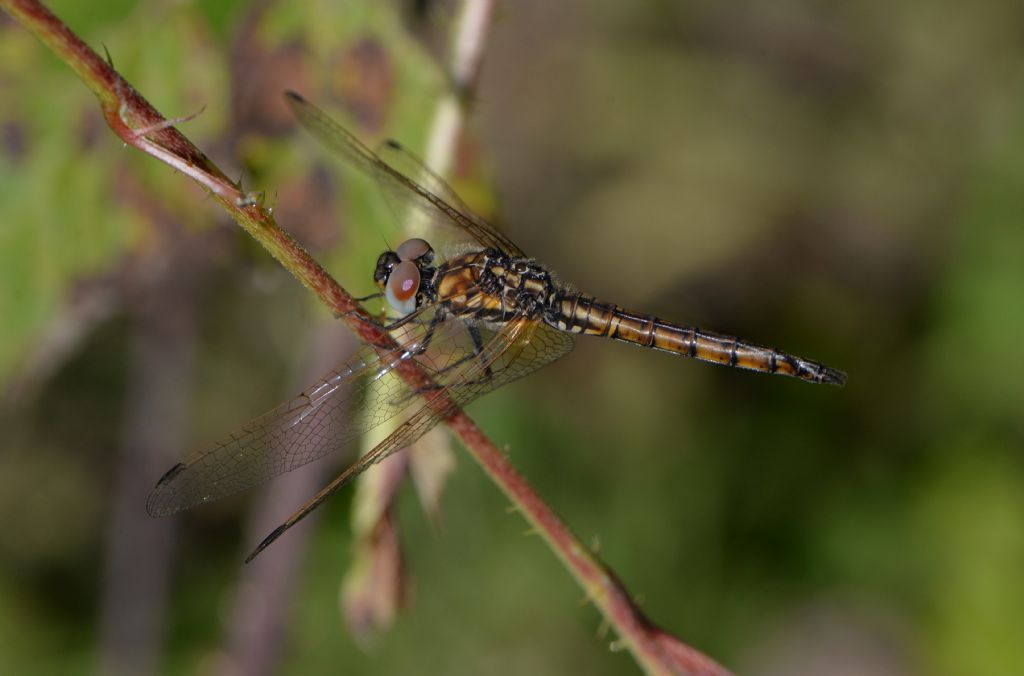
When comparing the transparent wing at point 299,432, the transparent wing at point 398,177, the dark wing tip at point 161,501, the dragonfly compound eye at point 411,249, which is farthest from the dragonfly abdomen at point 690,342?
the dark wing tip at point 161,501

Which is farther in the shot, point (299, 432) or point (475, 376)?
point (475, 376)

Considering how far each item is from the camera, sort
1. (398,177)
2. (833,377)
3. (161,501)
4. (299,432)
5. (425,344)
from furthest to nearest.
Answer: (833,377) < (398,177) < (425,344) < (299,432) < (161,501)

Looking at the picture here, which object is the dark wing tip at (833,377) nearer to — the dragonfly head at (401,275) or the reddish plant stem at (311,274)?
the dragonfly head at (401,275)

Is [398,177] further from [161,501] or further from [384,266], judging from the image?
[161,501]

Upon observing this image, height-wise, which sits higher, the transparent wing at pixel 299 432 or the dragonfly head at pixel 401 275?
the dragonfly head at pixel 401 275

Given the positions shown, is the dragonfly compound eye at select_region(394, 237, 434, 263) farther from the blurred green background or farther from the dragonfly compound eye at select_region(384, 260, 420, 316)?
the blurred green background

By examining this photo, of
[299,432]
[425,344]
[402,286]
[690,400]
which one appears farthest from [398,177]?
[690,400]

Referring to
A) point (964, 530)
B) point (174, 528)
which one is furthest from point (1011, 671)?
point (174, 528)

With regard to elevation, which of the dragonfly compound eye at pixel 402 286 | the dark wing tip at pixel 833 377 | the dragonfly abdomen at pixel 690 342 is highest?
the dragonfly compound eye at pixel 402 286
